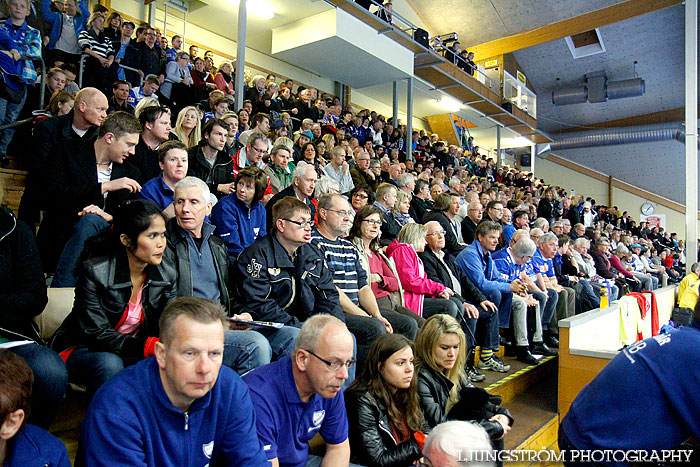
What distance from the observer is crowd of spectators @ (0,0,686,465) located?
1.67m

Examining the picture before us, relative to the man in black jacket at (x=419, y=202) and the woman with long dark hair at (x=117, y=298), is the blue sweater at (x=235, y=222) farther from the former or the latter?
the man in black jacket at (x=419, y=202)

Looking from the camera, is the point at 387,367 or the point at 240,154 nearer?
the point at 387,367

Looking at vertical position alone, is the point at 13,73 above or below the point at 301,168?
above

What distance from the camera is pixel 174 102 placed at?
6.22m

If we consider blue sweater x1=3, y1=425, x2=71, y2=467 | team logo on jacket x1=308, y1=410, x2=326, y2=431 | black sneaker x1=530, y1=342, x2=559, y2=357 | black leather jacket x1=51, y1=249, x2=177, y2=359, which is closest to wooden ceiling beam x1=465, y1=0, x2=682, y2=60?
black sneaker x1=530, y1=342, x2=559, y2=357

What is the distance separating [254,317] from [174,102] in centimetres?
480

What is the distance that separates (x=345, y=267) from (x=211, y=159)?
1471mm

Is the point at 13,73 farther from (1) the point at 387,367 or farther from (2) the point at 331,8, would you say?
(2) the point at 331,8

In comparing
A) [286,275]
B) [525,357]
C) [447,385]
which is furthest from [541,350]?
[286,275]

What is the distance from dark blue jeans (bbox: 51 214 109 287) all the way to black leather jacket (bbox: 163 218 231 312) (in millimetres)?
393

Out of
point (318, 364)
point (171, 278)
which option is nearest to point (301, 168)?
point (171, 278)

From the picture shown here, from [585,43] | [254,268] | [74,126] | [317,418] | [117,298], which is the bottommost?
[317,418]

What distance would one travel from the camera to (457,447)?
52.3 inches

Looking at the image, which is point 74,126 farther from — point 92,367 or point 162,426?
point 162,426
